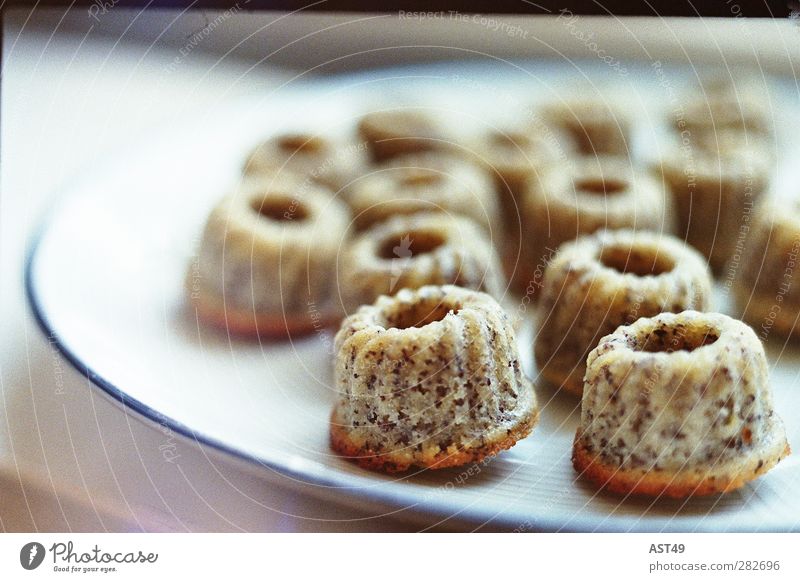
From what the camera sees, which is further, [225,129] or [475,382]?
[225,129]

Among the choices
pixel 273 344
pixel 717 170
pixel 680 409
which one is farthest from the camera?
pixel 717 170

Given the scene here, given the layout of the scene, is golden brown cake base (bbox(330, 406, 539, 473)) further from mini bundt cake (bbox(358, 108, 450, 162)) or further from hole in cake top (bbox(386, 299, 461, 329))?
mini bundt cake (bbox(358, 108, 450, 162))

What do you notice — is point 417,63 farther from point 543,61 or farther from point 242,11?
point 242,11

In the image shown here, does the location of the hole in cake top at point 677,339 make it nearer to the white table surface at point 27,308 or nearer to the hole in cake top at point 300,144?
the white table surface at point 27,308

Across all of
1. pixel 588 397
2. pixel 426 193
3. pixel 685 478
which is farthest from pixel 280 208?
pixel 685 478
